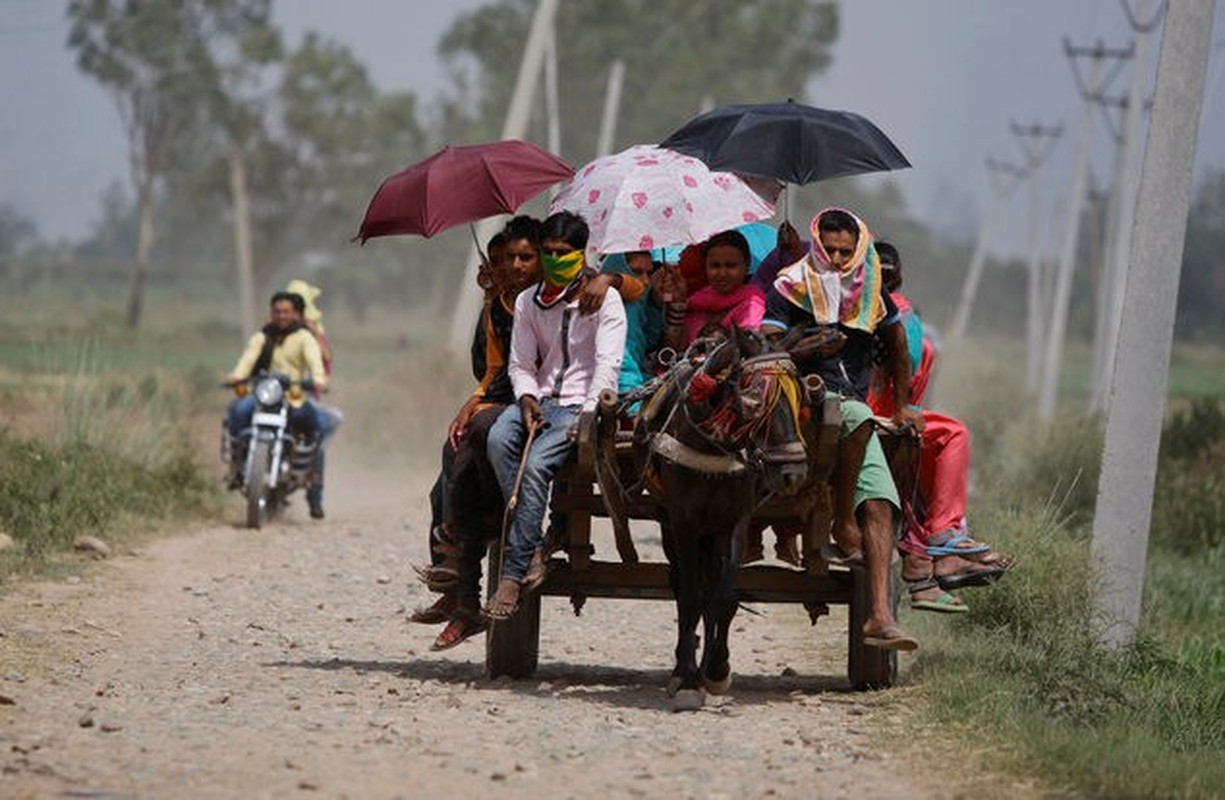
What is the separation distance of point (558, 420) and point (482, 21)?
71443 millimetres

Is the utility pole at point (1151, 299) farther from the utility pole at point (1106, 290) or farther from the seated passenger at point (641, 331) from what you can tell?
the utility pole at point (1106, 290)

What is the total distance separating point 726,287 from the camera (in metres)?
10.4

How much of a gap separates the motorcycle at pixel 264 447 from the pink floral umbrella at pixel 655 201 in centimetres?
822

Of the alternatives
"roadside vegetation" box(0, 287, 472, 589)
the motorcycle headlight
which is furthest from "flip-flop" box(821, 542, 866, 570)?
the motorcycle headlight

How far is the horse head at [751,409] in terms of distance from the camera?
31.0ft

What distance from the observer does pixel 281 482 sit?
1903 cm

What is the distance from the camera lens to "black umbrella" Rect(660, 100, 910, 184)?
10680mm

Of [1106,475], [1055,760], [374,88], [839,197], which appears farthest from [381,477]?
[839,197]

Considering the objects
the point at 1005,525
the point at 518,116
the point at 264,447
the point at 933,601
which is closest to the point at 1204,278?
the point at 518,116

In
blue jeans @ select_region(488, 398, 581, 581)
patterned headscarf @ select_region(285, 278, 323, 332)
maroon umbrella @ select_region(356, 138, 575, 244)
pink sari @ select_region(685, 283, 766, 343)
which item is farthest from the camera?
patterned headscarf @ select_region(285, 278, 323, 332)

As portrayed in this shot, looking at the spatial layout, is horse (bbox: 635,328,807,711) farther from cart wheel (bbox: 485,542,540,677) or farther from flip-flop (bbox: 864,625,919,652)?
cart wheel (bbox: 485,542,540,677)

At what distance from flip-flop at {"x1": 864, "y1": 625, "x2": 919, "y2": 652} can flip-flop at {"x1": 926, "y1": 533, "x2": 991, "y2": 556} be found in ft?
2.19

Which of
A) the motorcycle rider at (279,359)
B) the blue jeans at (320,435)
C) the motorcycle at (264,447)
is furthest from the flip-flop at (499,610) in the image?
the blue jeans at (320,435)

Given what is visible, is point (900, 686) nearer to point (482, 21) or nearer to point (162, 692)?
point (162, 692)
